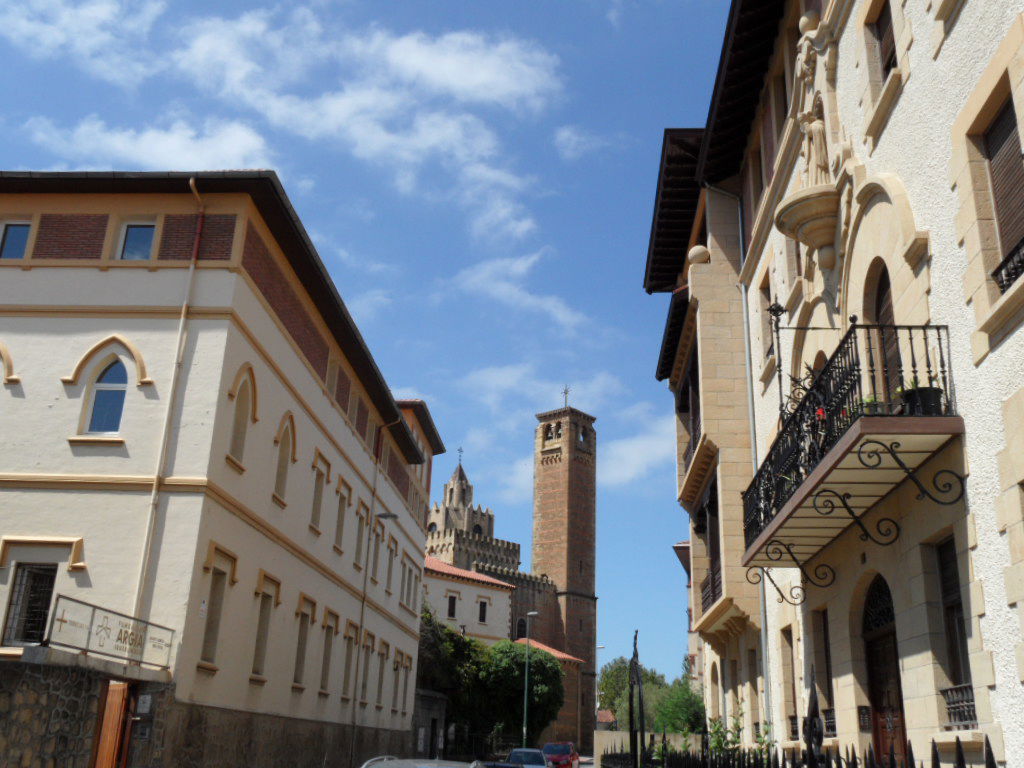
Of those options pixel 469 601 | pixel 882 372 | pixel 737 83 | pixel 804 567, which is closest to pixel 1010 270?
pixel 882 372

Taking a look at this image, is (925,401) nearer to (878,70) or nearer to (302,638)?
(878,70)

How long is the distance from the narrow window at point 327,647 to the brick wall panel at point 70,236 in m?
11.5

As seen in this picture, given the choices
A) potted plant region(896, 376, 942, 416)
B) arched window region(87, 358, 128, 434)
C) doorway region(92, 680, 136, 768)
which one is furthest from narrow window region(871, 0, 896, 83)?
doorway region(92, 680, 136, 768)

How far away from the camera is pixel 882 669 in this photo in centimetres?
1156

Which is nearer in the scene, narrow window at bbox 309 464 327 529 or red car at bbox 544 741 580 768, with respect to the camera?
narrow window at bbox 309 464 327 529

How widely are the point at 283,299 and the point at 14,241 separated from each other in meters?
5.19

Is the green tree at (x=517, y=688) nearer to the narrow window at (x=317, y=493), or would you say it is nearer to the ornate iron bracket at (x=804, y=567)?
the narrow window at (x=317, y=493)

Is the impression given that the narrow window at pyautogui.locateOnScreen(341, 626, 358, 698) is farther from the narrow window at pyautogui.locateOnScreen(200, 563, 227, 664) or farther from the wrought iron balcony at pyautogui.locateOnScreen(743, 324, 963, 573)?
the wrought iron balcony at pyautogui.locateOnScreen(743, 324, 963, 573)

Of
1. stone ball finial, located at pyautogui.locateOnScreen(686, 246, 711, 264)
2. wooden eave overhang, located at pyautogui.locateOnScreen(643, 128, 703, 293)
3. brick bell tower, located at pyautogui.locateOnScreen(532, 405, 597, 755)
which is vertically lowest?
stone ball finial, located at pyautogui.locateOnScreen(686, 246, 711, 264)

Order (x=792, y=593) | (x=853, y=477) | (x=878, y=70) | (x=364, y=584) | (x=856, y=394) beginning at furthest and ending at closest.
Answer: (x=364, y=584) < (x=792, y=593) < (x=878, y=70) < (x=856, y=394) < (x=853, y=477)

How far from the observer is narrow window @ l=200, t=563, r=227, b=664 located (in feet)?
57.1

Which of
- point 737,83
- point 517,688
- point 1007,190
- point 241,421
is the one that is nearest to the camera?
point 1007,190

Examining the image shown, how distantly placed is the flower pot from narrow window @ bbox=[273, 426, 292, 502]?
14891 mm

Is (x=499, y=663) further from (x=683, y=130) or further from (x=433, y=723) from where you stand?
(x=683, y=130)
